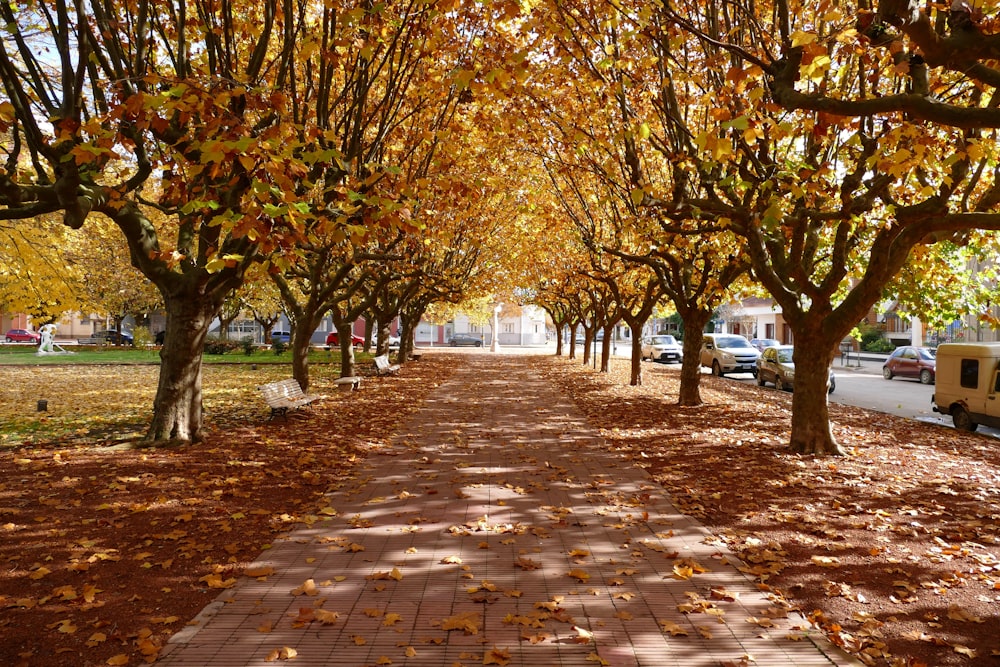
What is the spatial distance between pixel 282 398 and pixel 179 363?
10.6 feet

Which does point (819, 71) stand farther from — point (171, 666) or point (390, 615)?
point (171, 666)

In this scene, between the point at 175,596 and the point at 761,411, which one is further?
the point at 761,411

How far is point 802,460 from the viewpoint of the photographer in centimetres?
861

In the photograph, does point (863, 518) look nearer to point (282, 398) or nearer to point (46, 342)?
point (282, 398)

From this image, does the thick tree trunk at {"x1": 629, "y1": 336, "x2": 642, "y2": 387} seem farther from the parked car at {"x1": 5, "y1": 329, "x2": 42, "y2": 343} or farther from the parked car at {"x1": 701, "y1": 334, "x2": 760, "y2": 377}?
the parked car at {"x1": 5, "y1": 329, "x2": 42, "y2": 343}

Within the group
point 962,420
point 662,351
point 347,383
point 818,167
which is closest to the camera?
point 818,167

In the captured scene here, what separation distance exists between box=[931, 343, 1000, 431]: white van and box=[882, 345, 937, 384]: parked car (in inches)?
525

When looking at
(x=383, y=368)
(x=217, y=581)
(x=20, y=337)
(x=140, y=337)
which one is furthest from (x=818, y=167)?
(x=20, y=337)

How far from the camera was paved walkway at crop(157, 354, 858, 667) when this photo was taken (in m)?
3.35

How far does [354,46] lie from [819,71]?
6.34 meters

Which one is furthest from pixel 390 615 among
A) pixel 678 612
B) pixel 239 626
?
pixel 678 612

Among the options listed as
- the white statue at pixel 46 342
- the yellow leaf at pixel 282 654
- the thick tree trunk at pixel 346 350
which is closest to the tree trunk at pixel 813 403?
the yellow leaf at pixel 282 654

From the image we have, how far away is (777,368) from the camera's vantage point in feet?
72.4

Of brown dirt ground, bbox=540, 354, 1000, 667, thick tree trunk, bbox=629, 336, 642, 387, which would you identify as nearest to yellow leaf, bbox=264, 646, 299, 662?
brown dirt ground, bbox=540, 354, 1000, 667
